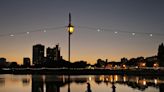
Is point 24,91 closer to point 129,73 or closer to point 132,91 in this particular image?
point 132,91

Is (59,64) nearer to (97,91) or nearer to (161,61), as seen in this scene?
(161,61)

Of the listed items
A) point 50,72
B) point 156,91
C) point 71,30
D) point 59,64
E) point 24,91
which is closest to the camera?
point 71,30

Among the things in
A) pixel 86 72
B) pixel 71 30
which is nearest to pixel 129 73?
pixel 86 72

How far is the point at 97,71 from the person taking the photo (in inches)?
7598

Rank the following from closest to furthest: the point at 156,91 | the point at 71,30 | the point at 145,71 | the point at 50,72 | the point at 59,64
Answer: the point at 71,30
the point at 156,91
the point at 145,71
the point at 59,64
the point at 50,72

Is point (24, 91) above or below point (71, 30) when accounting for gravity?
below

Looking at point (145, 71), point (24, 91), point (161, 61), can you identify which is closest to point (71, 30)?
point (24, 91)

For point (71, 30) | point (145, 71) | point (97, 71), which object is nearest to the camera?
point (71, 30)

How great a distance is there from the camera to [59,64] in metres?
164

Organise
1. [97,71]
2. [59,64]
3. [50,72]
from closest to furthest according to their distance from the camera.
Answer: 1. [59,64]
2. [50,72]
3. [97,71]

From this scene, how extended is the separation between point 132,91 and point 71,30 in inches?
1115

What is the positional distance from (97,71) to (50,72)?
→ 88.9ft

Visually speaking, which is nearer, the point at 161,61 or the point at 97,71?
the point at 161,61

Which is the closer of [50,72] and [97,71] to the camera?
[50,72]
